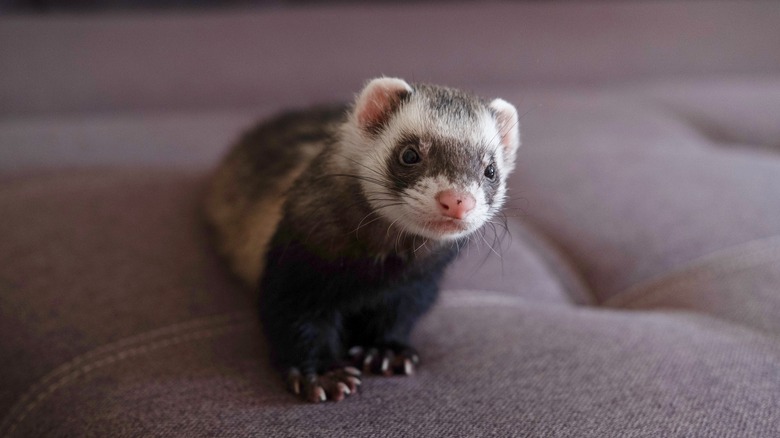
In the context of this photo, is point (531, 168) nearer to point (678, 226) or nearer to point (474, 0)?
point (678, 226)

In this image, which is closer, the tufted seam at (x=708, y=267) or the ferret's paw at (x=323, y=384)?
the ferret's paw at (x=323, y=384)

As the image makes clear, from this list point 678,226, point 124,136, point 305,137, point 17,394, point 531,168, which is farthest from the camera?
point 124,136

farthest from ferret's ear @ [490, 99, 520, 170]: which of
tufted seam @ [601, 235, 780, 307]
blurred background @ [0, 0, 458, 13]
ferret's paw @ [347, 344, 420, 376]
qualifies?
blurred background @ [0, 0, 458, 13]

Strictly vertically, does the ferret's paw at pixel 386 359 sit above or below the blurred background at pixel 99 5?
below

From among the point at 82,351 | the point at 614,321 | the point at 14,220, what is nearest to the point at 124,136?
the point at 14,220

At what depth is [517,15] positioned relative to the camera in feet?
8.92

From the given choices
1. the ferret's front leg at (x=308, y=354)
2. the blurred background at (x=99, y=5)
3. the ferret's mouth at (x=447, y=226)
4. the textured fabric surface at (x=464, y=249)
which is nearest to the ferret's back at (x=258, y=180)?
the textured fabric surface at (x=464, y=249)

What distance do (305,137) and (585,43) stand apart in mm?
1800

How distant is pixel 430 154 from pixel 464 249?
263 millimetres

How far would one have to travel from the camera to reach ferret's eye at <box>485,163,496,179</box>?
0.97 metres

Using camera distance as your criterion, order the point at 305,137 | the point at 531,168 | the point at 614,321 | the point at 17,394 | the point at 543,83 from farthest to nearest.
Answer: the point at 543,83 < the point at 531,168 < the point at 305,137 < the point at 614,321 < the point at 17,394

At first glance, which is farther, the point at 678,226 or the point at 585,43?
the point at 585,43

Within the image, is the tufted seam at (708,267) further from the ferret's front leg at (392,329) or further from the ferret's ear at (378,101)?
the ferret's ear at (378,101)

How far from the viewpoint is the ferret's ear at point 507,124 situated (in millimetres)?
1021
